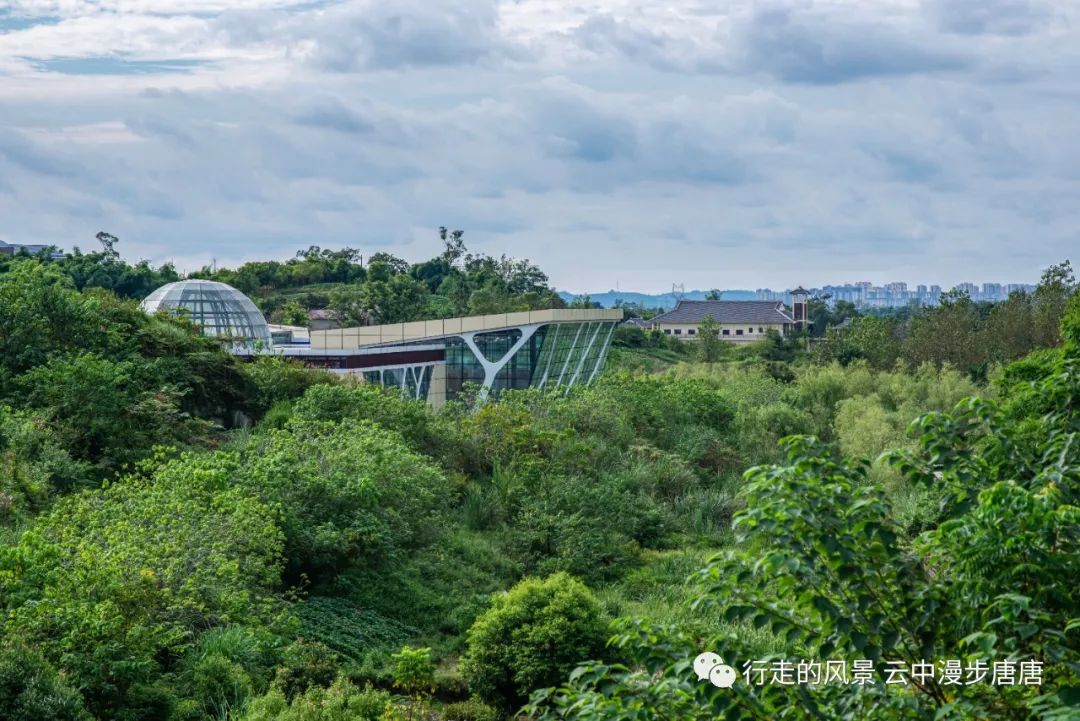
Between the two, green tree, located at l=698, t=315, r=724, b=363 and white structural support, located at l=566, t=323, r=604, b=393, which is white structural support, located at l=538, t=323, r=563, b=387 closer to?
white structural support, located at l=566, t=323, r=604, b=393

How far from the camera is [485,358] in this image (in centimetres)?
2938

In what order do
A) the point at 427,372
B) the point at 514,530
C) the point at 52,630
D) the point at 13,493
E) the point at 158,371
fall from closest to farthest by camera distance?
the point at 52,630
the point at 13,493
the point at 514,530
the point at 158,371
the point at 427,372

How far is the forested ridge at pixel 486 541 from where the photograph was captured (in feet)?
13.9

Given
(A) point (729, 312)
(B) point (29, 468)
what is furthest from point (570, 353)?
(A) point (729, 312)

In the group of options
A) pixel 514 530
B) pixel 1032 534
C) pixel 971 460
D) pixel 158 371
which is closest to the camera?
pixel 1032 534

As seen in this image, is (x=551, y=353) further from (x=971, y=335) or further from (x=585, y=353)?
(x=971, y=335)

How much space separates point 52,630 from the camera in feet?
27.4

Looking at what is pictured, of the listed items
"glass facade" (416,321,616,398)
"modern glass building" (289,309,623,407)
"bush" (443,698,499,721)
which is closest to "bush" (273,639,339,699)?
"bush" (443,698,499,721)

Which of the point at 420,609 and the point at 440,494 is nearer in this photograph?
the point at 420,609

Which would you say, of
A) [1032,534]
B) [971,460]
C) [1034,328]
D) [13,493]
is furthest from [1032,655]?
[1034,328]

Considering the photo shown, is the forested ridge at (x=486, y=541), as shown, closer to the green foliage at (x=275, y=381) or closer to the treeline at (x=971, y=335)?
the green foliage at (x=275, y=381)

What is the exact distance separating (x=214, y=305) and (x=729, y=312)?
56.7m

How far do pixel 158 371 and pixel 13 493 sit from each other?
18.0ft

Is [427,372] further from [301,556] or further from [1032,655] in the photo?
[1032,655]
